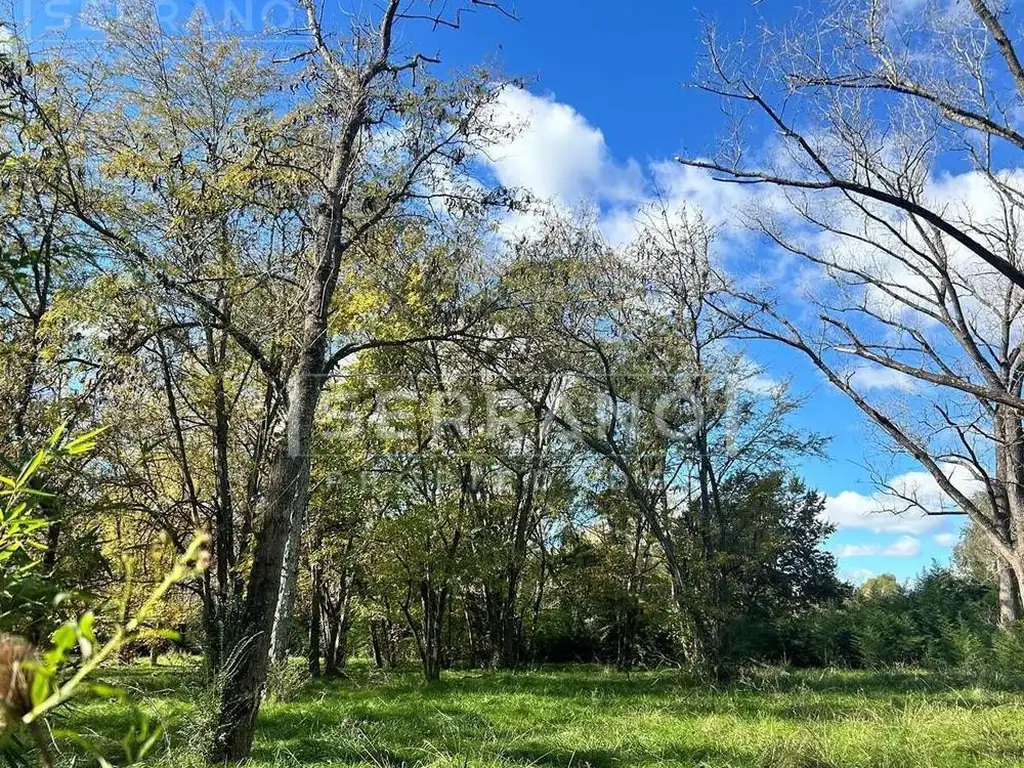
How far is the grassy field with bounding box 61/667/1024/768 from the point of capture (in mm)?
5637

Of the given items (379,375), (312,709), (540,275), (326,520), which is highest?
(540,275)

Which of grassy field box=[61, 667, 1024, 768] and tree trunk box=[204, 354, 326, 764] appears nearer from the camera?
grassy field box=[61, 667, 1024, 768]

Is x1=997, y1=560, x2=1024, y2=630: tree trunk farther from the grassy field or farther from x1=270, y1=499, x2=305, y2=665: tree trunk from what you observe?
x1=270, y1=499, x2=305, y2=665: tree trunk

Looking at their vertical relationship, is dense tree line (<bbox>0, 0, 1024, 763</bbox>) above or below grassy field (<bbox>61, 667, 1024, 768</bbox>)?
above

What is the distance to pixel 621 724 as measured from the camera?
7.88 metres

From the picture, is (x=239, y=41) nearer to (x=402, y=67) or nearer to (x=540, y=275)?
(x=402, y=67)

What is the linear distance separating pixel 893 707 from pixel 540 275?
25.2 ft

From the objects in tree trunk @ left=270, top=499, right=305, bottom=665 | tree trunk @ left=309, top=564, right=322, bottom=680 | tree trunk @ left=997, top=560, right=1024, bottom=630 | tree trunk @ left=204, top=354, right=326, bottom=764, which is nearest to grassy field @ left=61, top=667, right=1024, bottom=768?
tree trunk @ left=204, top=354, right=326, bottom=764

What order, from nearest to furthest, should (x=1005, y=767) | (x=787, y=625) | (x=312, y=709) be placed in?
(x=1005, y=767) → (x=312, y=709) → (x=787, y=625)

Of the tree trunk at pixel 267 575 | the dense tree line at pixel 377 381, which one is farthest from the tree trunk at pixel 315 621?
the tree trunk at pixel 267 575

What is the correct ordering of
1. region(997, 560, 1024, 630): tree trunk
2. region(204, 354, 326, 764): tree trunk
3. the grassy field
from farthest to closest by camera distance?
region(997, 560, 1024, 630): tree trunk < region(204, 354, 326, 764): tree trunk < the grassy field

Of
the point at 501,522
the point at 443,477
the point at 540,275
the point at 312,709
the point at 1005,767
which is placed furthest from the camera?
the point at 501,522

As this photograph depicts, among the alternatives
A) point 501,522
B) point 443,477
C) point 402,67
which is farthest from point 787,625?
point 402,67

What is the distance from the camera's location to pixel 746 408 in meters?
16.1
